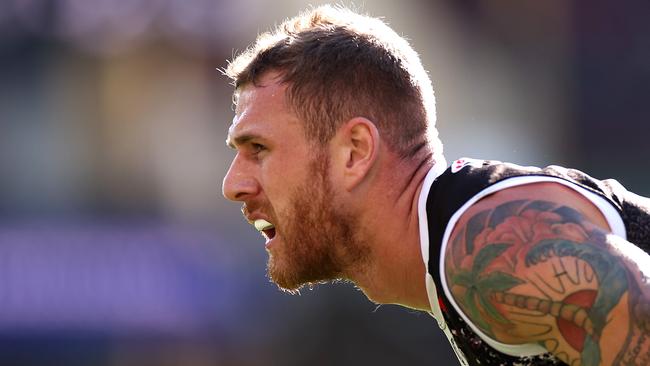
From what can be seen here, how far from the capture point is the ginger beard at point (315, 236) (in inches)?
134

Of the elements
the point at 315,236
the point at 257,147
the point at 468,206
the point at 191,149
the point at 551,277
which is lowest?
the point at 551,277

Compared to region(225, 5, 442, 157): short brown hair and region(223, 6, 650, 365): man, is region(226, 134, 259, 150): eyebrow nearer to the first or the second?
region(223, 6, 650, 365): man

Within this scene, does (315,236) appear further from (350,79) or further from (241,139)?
(350,79)

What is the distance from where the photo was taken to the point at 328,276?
3.57 meters

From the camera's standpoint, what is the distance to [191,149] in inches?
392

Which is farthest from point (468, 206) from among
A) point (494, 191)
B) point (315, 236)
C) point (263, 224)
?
point (263, 224)

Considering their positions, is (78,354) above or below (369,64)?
above

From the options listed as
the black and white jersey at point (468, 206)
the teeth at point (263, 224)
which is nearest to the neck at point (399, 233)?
the black and white jersey at point (468, 206)

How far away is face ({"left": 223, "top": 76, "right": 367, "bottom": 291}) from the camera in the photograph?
341 centimetres

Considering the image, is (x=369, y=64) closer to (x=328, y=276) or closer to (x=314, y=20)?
(x=314, y=20)

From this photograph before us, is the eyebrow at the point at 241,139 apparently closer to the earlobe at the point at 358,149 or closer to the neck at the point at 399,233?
the earlobe at the point at 358,149

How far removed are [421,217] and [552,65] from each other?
7.45 meters

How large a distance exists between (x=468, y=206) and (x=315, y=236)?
706 millimetres

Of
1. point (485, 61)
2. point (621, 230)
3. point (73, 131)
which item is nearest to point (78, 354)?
point (73, 131)
